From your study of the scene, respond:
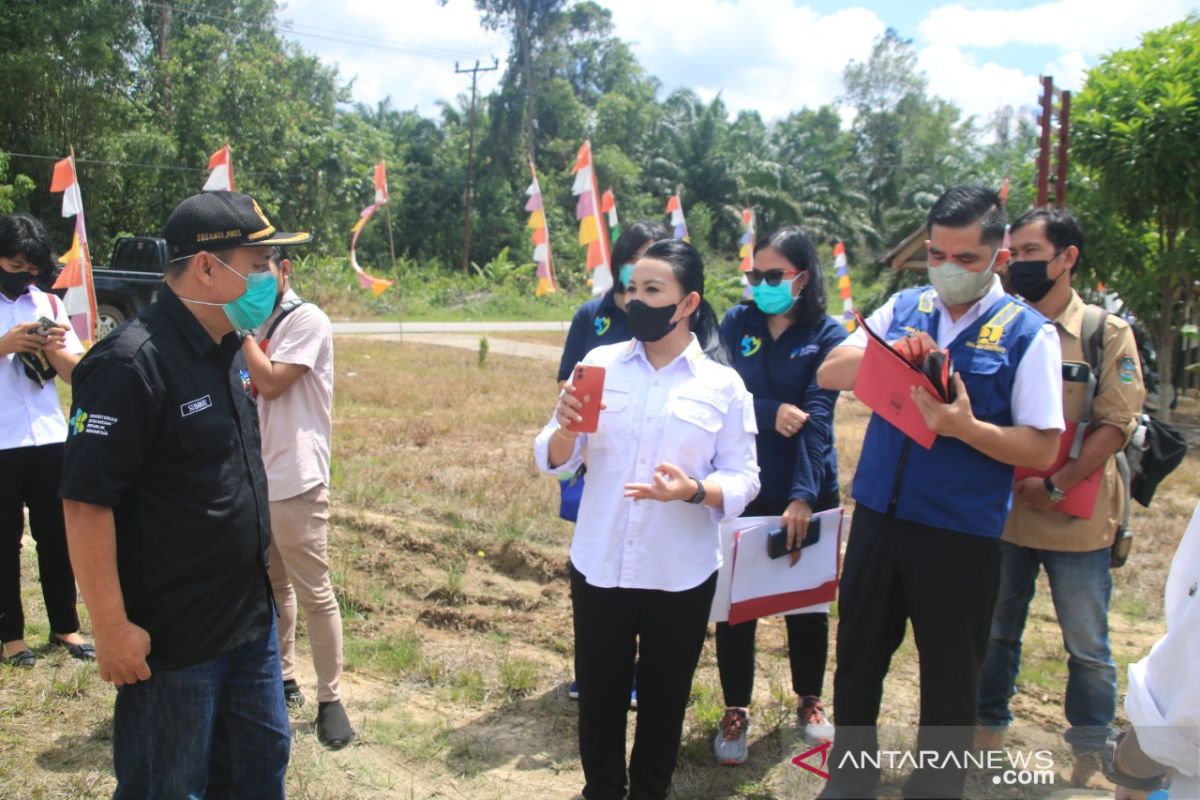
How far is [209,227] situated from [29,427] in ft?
6.99

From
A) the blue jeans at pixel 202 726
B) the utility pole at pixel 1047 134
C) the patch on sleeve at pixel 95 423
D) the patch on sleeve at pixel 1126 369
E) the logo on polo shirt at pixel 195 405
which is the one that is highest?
the utility pole at pixel 1047 134

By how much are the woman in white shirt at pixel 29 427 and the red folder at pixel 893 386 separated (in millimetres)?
3138

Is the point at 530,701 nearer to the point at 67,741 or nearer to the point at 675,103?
the point at 67,741

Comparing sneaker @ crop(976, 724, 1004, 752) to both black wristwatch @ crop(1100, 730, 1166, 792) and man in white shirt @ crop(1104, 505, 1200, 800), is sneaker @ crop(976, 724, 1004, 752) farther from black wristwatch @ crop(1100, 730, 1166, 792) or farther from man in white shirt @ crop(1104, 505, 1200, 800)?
man in white shirt @ crop(1104, 505, 1200, 800)

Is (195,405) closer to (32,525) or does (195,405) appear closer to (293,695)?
(293,695)

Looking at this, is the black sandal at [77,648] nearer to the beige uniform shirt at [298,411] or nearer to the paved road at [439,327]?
the beige uniform shirt at [298,411]

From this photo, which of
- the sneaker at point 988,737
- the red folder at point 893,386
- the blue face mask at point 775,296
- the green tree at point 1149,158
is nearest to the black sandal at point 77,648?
the blue face mask at point 775,296

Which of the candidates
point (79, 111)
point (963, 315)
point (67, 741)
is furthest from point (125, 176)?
point (963, 315)

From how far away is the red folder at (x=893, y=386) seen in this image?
2.36 m

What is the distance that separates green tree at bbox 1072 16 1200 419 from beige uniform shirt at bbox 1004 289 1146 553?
25.4ft

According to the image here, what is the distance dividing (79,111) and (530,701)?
904 inches

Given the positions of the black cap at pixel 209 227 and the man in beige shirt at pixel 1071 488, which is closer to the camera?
the black cap at pixel 209 227

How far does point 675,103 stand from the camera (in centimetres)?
4156

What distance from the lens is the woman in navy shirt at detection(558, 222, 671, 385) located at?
3.59 meters
